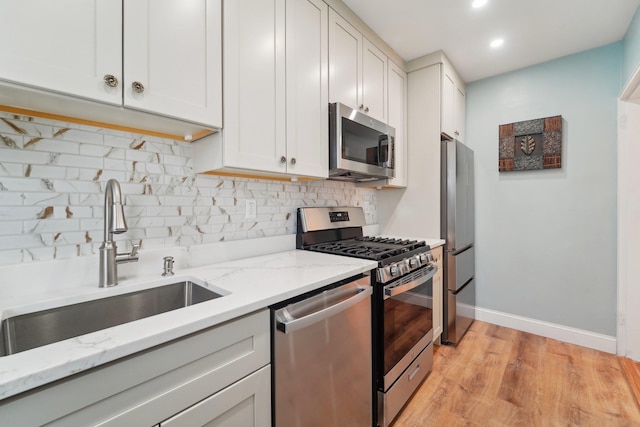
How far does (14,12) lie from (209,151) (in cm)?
67

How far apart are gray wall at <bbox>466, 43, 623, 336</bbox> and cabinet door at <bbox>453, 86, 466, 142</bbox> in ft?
0.45

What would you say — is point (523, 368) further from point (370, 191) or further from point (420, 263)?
point (370, 191)

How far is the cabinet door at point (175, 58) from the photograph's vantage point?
943 mm

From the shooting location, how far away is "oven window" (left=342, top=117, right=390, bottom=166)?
179 centimetres

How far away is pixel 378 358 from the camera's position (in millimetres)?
1469

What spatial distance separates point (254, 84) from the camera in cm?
131

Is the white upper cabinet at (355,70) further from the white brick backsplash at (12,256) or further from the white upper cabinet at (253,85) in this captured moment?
the white brick backsplash at (12,256)

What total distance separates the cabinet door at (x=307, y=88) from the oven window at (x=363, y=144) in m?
0.15

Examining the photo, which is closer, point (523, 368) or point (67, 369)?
point (67, 369)

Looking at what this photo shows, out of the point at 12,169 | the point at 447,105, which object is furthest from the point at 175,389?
the point at 447,105

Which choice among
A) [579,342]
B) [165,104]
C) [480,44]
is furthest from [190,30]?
[579,342]

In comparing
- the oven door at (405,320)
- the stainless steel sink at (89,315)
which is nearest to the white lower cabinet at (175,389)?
the stainless steel sink at (89,315)

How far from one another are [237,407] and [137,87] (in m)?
1.11

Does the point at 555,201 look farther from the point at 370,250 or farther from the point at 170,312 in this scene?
the point at 170,312
